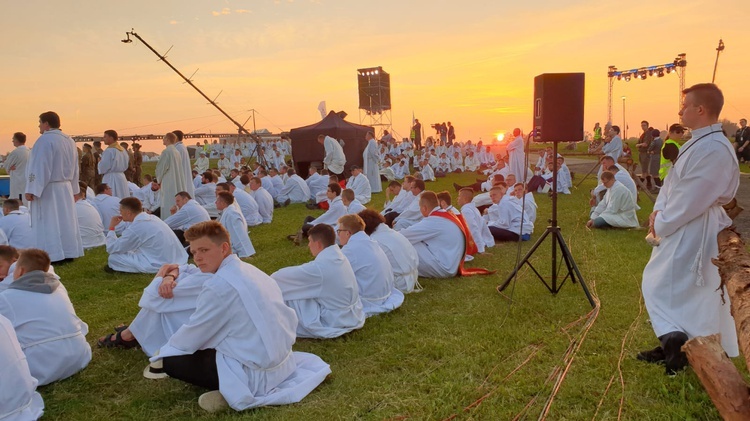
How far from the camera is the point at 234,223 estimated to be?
355 inches

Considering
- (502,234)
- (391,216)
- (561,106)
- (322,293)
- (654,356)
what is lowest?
(502,234)

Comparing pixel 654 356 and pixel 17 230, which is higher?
pixel 17 230

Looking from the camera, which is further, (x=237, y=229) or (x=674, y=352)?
(x=237, y=229)

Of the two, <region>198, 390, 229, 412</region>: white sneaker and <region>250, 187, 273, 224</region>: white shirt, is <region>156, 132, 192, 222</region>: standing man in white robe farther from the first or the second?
<region>198, 390, 229, 412</region>: white sneaker

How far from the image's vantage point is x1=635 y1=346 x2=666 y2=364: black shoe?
14.2 feet

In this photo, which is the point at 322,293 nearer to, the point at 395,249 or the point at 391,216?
the point at 395,249

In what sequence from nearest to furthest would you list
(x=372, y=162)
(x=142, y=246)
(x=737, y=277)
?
(x=737, y=277) < (x=142, y=246) < (x=372, y=162)

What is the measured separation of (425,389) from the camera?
4055 mm

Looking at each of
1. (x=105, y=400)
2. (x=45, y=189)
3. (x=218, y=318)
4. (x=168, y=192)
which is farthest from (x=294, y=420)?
(x=168, y=192)

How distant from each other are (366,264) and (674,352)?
299 cm

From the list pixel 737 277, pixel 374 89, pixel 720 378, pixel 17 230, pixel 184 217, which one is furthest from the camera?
pixel 374 89

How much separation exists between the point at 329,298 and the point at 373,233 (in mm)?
1548

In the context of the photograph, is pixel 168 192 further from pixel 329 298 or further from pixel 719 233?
pixel 719 233

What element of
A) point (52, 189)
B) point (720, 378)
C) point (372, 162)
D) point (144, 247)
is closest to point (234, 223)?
point (144, 247)
